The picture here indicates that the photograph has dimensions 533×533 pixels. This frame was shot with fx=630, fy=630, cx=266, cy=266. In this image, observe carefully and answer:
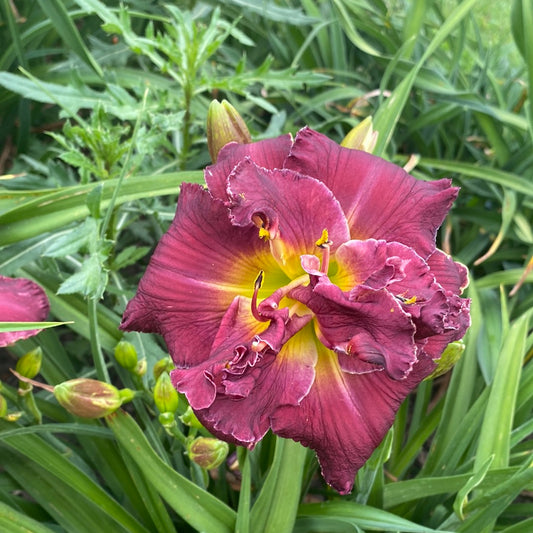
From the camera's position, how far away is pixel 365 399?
0.60m

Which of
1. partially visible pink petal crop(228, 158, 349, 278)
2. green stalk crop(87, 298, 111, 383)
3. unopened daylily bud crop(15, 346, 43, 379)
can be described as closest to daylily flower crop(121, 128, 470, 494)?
partially visible pink petal crop(228, 158, 349, 278)

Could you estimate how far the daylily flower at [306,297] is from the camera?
0.55 metres

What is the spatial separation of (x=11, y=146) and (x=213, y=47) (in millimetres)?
693

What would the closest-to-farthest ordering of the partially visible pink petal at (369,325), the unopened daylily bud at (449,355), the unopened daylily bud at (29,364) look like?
the partially visible pink petal at (369,325) < the unopened daylily bud at (449,355) < the unopened daylily bud at (29,364)

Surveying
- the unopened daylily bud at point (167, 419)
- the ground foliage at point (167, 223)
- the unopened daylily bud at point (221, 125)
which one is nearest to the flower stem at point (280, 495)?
the ground foliage at point (167, 223)

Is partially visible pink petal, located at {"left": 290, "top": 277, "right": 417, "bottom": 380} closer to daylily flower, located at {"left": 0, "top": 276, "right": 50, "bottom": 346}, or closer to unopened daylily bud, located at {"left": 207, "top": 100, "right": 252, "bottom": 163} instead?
unopened daylily bud, located at {"left": 207, "top": 100, "right": 252, "bottom": 163}

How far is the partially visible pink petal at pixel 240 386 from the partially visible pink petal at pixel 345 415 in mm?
21

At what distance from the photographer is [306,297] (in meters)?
0.57

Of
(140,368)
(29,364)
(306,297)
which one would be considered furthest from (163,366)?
(306,297)

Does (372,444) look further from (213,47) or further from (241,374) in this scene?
(213,47)

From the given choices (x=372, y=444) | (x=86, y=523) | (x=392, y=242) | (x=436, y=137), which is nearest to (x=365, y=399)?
(x=372, y=444)

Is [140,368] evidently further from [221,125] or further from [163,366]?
[221,125]

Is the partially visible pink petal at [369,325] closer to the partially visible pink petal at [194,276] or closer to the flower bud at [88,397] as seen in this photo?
the partially visible pink petal at [194,276]

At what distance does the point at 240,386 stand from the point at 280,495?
0.26 metres
